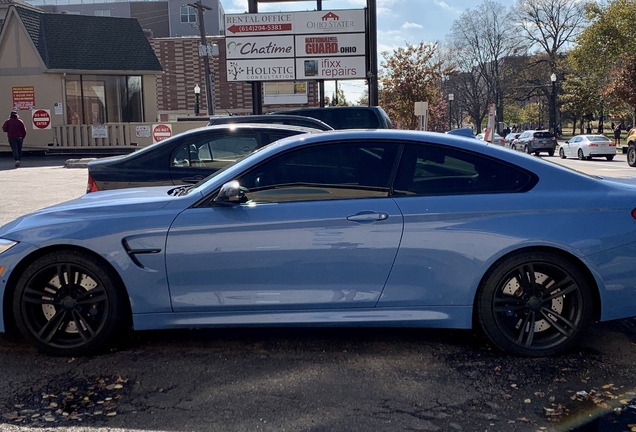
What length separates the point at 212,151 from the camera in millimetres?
7586

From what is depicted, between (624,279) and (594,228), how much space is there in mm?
395

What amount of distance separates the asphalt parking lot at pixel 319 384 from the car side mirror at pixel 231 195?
1070mm

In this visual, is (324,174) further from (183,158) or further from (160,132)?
(160,132)

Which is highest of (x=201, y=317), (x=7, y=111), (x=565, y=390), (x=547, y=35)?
(x=547, y=35)

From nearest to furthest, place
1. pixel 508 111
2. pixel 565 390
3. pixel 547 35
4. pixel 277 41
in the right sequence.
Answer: pixel 565 390 → pixel 277 41 → pixel 547 35 → pixel 508 111

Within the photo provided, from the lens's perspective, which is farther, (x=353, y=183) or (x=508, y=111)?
(x=508, y=111)

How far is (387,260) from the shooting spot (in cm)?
424

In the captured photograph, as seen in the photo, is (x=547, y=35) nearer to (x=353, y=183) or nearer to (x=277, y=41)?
(x=277, y=41)

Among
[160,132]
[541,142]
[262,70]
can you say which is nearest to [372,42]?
[262,70]

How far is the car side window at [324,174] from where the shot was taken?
4.39 metres

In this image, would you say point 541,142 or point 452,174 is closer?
point 452,174

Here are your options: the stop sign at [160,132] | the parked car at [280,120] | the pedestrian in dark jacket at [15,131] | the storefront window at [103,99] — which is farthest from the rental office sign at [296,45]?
the parked car at [280,120]

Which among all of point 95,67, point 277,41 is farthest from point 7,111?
point 277,41

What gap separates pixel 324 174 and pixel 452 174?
88 centimetres
